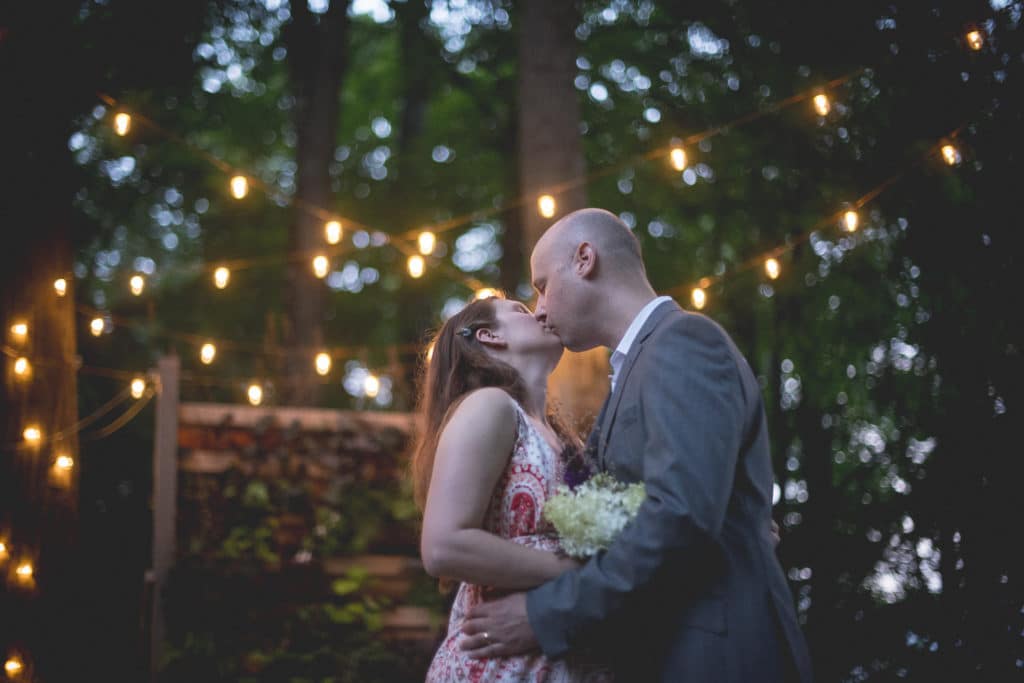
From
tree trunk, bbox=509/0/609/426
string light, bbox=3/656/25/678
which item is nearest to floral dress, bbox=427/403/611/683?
string light, bbox=3/656/25/678

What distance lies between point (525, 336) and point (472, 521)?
29.5 inches

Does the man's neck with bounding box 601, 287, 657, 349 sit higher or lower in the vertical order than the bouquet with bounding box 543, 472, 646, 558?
higher

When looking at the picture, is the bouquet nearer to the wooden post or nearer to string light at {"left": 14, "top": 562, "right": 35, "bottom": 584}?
string light at {"left": 14, "top": 562, "right": 35, "bottom": 584}

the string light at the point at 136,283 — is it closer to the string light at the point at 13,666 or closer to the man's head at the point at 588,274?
the string light at the point at 13,666

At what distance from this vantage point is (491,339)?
2814 millimetres

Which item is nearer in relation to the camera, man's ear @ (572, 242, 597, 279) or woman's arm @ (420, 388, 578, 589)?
woman's arm @ (420, 388, 578, 589)

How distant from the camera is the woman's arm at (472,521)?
220 centimetres

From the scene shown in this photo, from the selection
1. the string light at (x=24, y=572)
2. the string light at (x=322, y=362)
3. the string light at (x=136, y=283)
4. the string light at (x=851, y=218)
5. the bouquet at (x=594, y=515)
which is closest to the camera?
the bouquet at (x=594, y=515)

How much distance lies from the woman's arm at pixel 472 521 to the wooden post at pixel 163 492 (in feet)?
13.0

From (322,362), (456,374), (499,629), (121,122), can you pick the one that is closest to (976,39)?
(456,374)

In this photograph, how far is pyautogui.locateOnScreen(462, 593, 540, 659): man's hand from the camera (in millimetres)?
2148

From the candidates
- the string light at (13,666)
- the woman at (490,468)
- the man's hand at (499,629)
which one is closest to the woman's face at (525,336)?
the woman at (490,468)

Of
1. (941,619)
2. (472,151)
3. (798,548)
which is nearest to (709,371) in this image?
(941,619)

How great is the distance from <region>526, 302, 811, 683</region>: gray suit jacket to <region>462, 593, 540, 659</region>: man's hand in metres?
0.06
